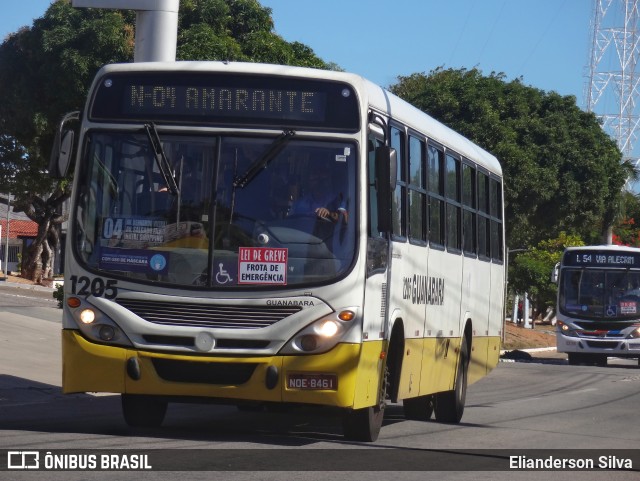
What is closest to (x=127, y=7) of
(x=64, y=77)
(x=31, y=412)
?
(x=31, y=412)

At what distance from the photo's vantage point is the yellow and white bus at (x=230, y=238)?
1018cm

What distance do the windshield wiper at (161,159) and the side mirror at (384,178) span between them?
5.51 feet

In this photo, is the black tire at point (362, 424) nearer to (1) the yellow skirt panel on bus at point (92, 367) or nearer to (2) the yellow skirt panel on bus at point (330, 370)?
(2) the yellow skirt panel on bus at point (330, 370)

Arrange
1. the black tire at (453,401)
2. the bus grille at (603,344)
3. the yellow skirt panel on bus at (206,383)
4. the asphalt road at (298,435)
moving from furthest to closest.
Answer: the bus grille at (603,344), the black tire at (453,401), the yellow skirt panel on bus at (206,383), the asphalt road at (298,435)

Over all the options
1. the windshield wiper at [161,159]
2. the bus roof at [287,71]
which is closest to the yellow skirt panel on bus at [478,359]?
the bus roof at [287,71]

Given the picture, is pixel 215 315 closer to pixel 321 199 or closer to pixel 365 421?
pixel 321 199

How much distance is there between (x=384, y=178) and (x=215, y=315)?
1.82 metres

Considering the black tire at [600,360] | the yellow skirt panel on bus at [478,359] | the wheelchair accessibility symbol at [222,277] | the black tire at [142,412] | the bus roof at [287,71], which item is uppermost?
the bus roof at [287,71]

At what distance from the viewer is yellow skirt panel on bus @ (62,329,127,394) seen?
10305 mm

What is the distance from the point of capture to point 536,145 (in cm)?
4106

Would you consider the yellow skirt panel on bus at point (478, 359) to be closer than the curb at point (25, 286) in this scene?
Yes

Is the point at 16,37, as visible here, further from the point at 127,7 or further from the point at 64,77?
the point at 127,7

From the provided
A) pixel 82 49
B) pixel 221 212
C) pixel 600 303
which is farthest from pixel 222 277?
pixel 600 303

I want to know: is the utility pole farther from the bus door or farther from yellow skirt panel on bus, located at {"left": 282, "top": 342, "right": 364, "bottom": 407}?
yellow skirt panel on bus, located at {"left": 282, "top": 342, "right": 364, "bottom": 407}
